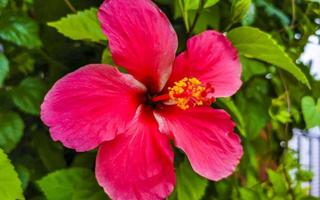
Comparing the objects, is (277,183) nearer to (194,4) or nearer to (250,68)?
(250,68)

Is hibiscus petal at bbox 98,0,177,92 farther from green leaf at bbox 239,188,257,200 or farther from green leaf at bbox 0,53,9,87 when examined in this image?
green leaf at bbox 239,188,257,200

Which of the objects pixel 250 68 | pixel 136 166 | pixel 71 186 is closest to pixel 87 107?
pixel 136 166

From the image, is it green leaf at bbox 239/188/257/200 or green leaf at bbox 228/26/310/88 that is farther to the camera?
green leaf at bbox 239/188/257/200

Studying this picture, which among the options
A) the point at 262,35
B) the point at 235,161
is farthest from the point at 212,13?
the point at 235,161

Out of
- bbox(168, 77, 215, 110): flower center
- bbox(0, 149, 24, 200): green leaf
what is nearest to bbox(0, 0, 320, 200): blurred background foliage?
bbox(0, 149, 24, 200): green leaf

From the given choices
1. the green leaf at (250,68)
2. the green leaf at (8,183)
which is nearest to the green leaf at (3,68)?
the green leaf at (8,183)

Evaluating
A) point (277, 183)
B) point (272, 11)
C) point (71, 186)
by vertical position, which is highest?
point (272, 11)
